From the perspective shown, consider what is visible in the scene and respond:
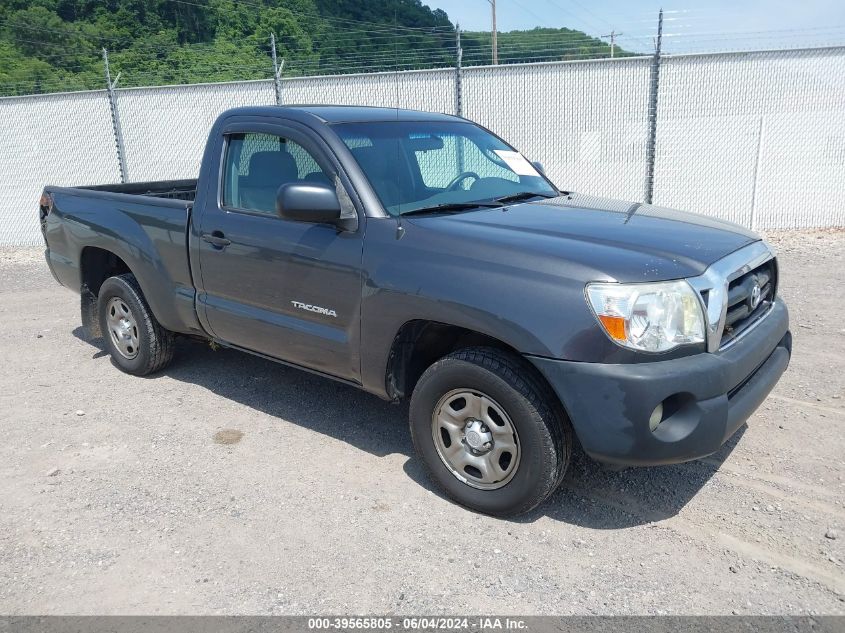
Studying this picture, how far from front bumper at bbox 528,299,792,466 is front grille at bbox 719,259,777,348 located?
226 millimetres

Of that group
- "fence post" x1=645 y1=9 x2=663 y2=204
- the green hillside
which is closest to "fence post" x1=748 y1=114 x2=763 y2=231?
"fence post" x1=645 y1=9 x2=663 y2=204

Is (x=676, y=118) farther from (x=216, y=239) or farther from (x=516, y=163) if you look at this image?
(x=216, y=239)

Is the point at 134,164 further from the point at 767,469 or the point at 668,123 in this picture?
the point at 767,469

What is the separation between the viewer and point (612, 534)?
333cm

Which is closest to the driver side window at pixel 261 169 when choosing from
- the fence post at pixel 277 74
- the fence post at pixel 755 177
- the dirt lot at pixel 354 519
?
the dirt lot at pixel 354 519

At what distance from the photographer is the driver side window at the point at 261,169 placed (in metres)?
4.11

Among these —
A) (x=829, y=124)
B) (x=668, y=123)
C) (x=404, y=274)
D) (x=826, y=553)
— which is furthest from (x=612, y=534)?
(x=829, y=124)

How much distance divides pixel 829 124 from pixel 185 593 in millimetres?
10846

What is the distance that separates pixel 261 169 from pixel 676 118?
8197 mm

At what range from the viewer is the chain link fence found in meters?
10.4

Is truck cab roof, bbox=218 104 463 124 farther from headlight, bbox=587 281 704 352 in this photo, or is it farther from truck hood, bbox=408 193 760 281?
headlight, bbox=587 281 704 352

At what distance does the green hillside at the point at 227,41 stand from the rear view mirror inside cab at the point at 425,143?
7.22 meters

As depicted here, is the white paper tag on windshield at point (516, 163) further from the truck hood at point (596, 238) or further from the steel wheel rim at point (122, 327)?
the steel wheel rim at point (122, 327)

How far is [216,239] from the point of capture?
4395 mm
